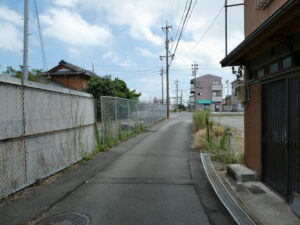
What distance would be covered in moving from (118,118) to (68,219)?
903 cm

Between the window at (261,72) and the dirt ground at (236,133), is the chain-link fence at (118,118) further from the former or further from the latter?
the window at (261,72)

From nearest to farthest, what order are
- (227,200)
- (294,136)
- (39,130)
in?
1. (294,136)
2. (227,200)
3. (39,130)

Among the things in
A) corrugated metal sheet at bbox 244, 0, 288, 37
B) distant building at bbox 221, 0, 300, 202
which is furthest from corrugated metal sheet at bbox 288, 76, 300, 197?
corrugated metal sheet at bbox 244, 0, 288, 37

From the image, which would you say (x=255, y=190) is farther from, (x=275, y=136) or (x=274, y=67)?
(x=274, y=67)

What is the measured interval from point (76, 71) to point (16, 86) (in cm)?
2655

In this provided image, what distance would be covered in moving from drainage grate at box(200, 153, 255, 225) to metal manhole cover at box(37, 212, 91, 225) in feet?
7.35

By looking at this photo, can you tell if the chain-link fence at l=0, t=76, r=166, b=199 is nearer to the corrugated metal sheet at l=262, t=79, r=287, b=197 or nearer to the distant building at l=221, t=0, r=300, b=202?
the distant building at l=221, t=0, r=300, b=202

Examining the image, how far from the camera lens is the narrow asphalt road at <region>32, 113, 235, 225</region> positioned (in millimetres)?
3984

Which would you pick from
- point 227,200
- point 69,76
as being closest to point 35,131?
point 227,200

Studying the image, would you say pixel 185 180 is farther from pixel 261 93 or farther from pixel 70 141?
pixel 70 141

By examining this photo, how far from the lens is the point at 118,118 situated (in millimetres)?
12859

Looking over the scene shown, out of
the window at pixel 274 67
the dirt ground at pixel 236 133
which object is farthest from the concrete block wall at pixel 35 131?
the dirt ground at pixel 236 133

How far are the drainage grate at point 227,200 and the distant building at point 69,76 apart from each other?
85.1ft

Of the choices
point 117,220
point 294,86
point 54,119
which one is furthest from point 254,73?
point 54,119
